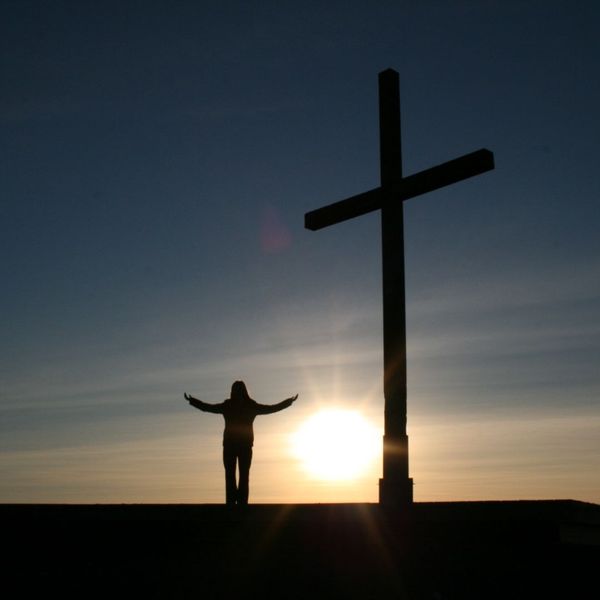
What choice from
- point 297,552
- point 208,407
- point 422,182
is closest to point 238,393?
point 208,407

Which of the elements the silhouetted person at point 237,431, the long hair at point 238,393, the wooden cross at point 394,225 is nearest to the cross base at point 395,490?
the wooden cross at point 394,225

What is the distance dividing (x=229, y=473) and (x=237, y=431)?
1.74ft

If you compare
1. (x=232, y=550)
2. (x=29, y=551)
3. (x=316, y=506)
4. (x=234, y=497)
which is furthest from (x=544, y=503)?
(x=234, y=497)

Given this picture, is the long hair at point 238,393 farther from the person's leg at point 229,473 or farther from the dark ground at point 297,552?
the dark ground at point 297,552

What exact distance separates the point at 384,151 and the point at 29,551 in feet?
19.8

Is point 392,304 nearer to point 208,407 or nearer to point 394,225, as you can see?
point 394,225

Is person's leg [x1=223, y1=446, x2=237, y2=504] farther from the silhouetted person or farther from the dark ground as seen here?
the dark ground

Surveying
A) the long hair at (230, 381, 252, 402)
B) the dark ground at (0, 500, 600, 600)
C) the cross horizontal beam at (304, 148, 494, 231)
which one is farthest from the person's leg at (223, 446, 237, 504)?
the dark ground at (0, 500, 600, 600)

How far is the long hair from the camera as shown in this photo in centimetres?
1106

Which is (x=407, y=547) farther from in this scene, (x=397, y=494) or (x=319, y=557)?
(x=397, y=494)

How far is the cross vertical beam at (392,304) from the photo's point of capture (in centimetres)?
889

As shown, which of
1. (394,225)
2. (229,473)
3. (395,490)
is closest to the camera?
(395,490)

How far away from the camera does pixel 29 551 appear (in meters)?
6.82

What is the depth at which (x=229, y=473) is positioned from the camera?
430 inches
